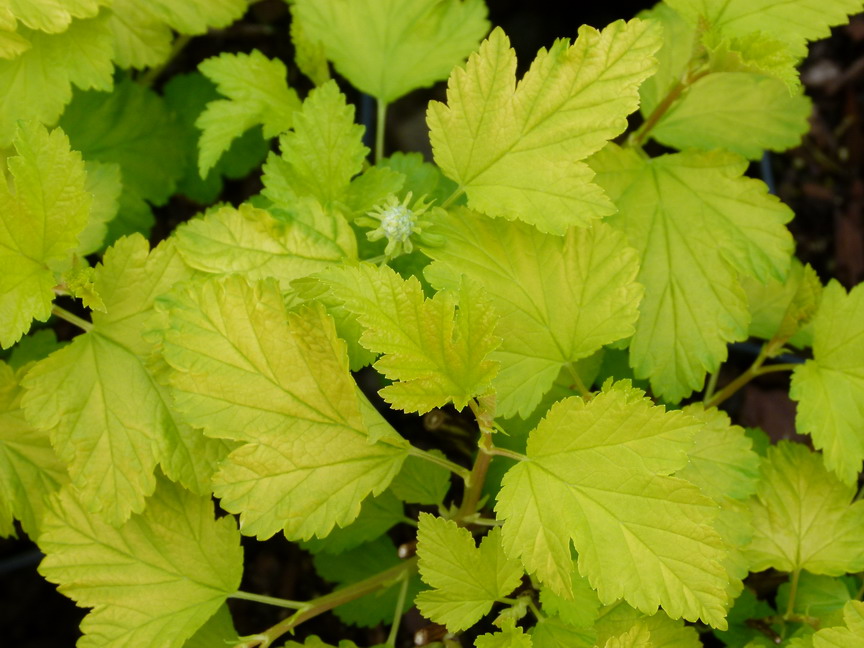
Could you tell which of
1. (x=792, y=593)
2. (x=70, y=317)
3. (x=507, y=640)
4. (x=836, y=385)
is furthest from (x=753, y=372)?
(x=70, y=317)

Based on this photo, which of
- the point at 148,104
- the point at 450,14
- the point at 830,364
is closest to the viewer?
the point at 830,364

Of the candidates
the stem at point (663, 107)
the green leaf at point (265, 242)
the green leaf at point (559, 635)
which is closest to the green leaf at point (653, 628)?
the green leaf at point (559, 635)

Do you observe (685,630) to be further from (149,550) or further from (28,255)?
(28,255)

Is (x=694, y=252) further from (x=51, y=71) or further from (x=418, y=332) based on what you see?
(x=51, y=71)

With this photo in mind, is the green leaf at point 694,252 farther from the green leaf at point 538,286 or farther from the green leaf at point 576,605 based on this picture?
the green leaf at point 576,605

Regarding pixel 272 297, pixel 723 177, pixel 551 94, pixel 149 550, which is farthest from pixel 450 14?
pixel 149 550

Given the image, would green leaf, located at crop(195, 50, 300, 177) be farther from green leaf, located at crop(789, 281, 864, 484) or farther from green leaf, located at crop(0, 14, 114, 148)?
green leaf, located at crop(789, 281, 864, 484)
